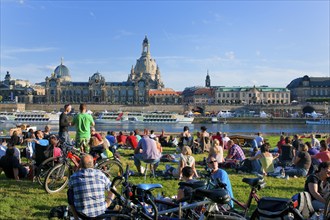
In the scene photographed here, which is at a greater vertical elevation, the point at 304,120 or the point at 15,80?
the point at 15,80

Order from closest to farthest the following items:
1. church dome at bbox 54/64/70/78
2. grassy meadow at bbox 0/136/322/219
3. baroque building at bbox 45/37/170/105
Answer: grassy meadow at bbox 0/136/322/219 → baroque building at bbox 45/37/170/105 → church dome at bbox 54/64/70/78

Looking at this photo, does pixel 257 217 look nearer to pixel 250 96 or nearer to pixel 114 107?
pixel 114 107

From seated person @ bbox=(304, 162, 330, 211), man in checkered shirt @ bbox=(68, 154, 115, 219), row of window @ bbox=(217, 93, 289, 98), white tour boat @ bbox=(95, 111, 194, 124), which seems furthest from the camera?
row of window @ bbox=(217, 93, 289, 98)

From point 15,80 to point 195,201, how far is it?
147m

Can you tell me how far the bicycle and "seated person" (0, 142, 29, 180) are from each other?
5.07 feet

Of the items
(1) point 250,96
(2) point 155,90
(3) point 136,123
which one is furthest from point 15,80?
(3) point 136,123

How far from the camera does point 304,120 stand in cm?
7781

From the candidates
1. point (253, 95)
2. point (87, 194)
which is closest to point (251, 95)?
point (253, 95)

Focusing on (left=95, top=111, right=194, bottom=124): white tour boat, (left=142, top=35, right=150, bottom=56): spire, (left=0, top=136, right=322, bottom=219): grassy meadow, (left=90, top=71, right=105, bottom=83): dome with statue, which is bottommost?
(left=95, top=111, right=194, bottom=124): white tour boat

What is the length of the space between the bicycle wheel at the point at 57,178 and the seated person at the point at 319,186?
4111 mm

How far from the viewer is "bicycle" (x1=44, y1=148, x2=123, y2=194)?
7.18 meters

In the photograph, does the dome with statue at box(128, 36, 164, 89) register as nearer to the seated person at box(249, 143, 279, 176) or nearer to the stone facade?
the stone facade

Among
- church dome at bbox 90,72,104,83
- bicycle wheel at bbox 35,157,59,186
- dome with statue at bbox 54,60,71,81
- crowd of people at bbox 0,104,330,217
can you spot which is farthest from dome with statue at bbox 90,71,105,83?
bicycle wheel at bbox 35,157,59,186

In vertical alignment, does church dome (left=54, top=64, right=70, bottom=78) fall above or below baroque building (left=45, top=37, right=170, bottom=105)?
above
